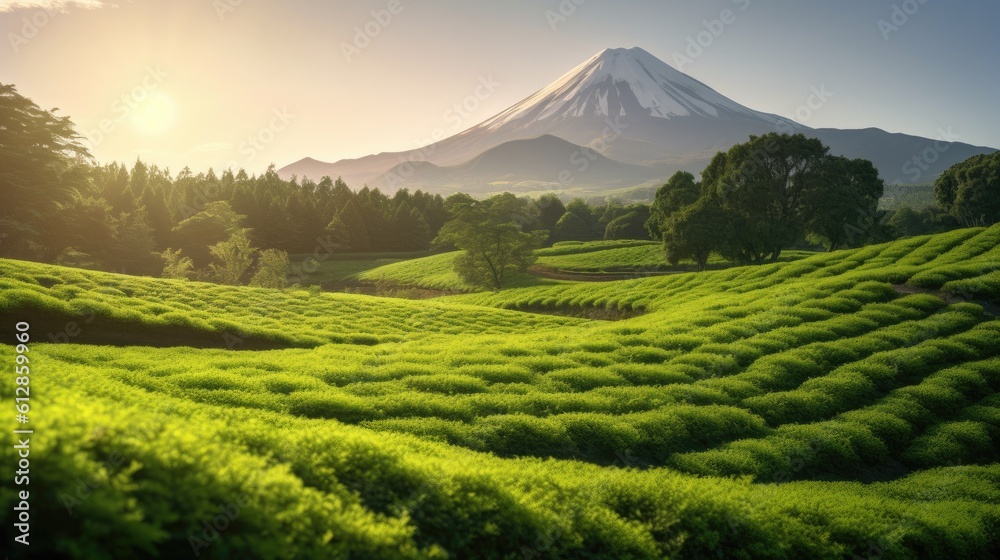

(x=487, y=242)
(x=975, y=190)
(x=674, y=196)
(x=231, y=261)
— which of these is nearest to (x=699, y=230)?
(x=674, y=196)

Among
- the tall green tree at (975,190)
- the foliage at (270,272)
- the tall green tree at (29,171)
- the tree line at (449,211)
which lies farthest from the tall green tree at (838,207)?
the tall green tree at (29,171)

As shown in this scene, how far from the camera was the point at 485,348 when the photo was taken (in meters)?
19.0

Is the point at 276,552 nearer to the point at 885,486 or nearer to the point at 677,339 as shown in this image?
the point at 885,486

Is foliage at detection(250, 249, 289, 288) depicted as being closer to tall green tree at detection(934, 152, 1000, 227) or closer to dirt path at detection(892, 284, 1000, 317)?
dirt path at detection(892, 284, 1000, 317)

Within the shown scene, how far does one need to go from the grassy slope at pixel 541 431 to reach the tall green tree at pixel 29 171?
31463 mm

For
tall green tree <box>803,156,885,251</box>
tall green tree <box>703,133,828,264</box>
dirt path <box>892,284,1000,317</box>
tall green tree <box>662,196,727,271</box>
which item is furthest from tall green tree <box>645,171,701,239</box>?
dirt path <box>892,284,1000,317</box>

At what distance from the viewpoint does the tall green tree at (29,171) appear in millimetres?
44531

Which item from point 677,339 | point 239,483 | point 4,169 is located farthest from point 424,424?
point 4,169

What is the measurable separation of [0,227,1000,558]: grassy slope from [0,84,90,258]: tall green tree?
31463mm

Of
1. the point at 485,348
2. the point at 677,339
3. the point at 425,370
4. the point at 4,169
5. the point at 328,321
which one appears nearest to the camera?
the point at 425,370

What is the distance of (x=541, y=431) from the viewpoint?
11.7 m

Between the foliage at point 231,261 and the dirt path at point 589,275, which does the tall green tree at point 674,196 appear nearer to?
the dirt path at point 589,275

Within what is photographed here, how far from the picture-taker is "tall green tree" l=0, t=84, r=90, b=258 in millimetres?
44531

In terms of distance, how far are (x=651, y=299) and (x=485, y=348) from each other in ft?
76.6
